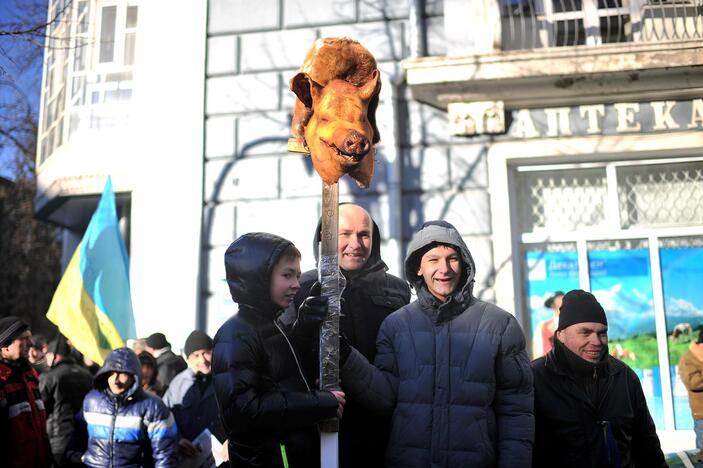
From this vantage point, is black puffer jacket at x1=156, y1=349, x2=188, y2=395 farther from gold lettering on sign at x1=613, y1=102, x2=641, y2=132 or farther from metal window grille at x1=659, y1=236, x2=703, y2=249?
metal window grille at x1=659, y1=236, x2=703, y2=249

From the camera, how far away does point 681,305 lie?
24.5 feet

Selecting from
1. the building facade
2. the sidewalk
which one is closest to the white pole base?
the sidewalk

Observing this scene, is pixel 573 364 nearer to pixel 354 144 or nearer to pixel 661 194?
pixel 354 144

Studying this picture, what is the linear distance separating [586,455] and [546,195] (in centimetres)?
494

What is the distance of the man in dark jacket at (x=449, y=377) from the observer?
295 cm

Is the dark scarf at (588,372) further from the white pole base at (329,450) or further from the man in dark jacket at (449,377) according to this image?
the white pole base at (329,450)

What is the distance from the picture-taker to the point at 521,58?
7.30 meters

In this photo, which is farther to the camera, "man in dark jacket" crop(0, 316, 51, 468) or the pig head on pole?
Result: "man in dark jacket" crop(0, 316, 51, 468)

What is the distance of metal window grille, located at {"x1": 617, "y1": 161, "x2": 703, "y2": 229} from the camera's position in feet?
25.3

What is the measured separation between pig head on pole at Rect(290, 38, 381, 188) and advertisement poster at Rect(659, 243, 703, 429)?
18.5ft

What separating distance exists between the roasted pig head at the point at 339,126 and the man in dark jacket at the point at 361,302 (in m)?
0.59

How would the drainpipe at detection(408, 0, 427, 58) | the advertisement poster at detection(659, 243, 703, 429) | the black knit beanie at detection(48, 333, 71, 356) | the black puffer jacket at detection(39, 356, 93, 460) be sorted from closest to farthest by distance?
the black puffer jacket at detection(39, 356, 93, 460), the black knit beanie at detection(48, 333, 71, 356), the advertisement poster at detection(659, 243, 703, 429), the drainpipe at detection(408, 0, 427, 58)

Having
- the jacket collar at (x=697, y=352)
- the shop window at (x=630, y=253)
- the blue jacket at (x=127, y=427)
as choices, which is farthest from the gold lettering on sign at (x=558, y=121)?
the blue jacket at (x=127, y=427)

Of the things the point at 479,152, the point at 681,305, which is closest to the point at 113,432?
the point at 479,152
